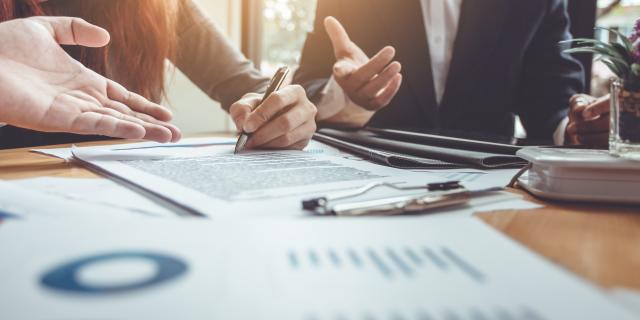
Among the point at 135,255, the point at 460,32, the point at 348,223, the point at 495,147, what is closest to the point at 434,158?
the point at 495,147

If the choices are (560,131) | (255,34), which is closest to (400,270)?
(560,131)

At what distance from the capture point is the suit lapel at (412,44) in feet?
4.22

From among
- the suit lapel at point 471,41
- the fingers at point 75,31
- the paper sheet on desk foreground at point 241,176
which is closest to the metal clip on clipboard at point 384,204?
the paper sheet on desk foreground at point 241,176

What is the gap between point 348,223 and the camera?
0.32m

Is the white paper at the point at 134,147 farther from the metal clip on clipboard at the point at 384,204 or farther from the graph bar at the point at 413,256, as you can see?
the graph bar at the point at 413,256

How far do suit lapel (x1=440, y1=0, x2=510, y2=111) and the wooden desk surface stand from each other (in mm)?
890

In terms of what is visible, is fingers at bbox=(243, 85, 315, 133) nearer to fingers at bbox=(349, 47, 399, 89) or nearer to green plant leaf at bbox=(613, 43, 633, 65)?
fingers at bbox=(349, 47, 399, 89)

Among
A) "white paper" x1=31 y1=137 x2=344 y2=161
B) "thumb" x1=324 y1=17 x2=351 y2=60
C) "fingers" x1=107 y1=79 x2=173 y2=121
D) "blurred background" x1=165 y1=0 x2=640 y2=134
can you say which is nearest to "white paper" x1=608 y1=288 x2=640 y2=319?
"white paper" x1=31 y1=137 x2=344 y2=161

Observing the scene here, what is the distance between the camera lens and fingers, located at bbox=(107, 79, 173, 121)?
748 millimetres

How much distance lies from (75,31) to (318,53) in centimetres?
84

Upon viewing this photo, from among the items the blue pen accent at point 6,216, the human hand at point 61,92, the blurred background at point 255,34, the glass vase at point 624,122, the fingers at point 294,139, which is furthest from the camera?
the blurred background at point 255,34

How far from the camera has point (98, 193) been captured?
1.38 ft

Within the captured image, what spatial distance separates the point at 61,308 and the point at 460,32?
4.22 ft

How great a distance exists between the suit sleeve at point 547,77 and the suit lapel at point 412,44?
31 centimetres
